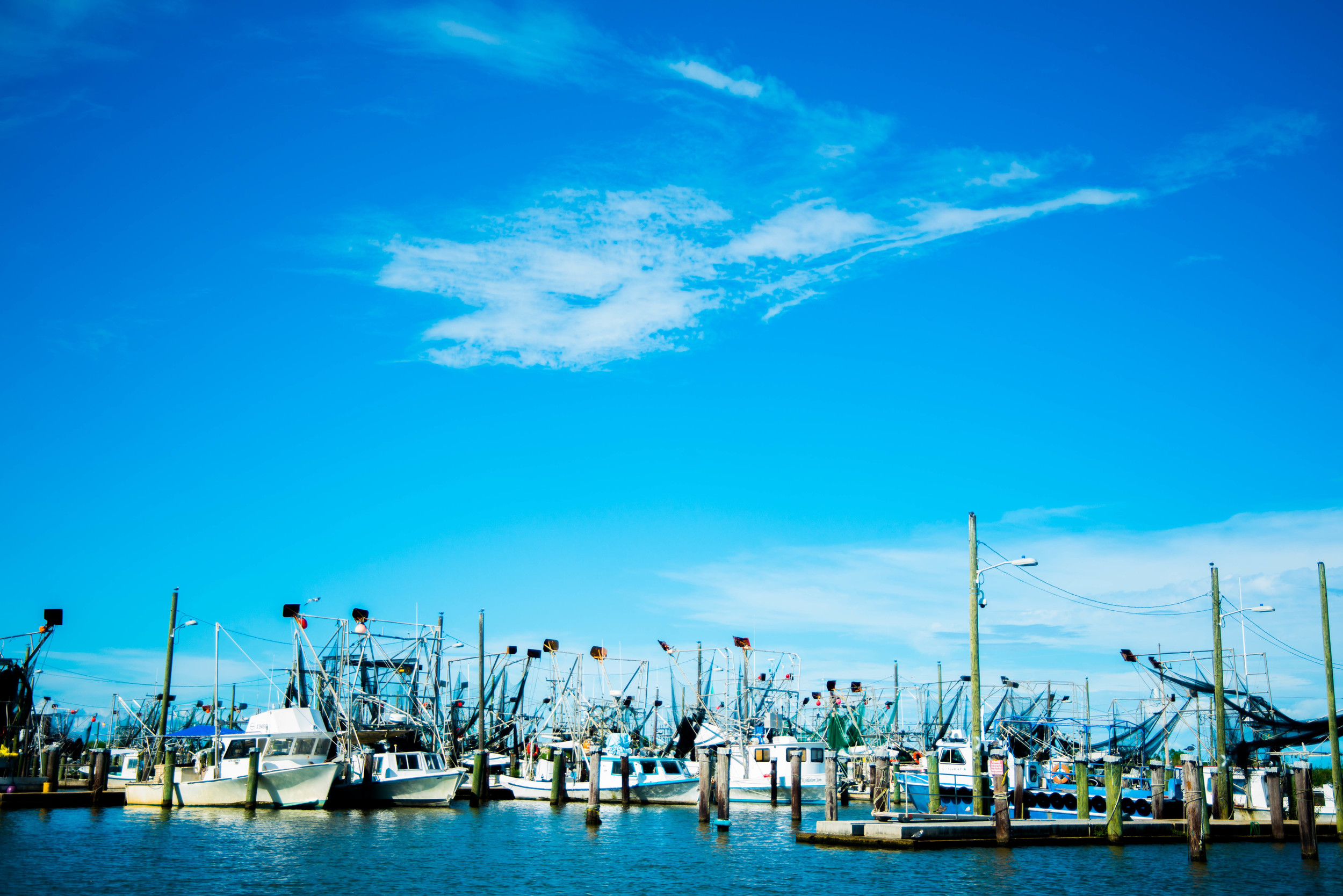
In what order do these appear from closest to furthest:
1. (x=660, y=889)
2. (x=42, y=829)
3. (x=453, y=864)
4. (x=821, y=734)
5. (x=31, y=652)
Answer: (x=660, y=889) < (x=453, y=864) < (x=42, y=829) < (x=31, y=652) < (x=821, y=734)

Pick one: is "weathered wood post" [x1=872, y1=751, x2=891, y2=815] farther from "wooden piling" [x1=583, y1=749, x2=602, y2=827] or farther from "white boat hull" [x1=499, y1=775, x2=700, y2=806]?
"white boat hull" [x1=499, y1=775, x2=700, y2=806]

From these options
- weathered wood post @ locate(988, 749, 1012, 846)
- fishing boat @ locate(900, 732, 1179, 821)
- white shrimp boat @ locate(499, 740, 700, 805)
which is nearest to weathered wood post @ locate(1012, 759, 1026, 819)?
fishing boat @ locate(900, 732, 1179, 821)

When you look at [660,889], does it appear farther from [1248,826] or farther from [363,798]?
[363,798]

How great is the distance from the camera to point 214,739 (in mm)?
50500

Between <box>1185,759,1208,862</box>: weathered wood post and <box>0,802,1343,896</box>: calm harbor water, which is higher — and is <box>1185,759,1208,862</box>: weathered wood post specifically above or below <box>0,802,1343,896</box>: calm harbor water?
above

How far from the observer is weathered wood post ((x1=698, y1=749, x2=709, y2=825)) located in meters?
44.2

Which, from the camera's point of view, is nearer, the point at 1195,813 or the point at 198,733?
the point at 1195,813

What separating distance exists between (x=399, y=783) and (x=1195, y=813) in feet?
110

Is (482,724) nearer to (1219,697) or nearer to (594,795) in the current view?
(594,795)

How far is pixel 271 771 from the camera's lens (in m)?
47.6

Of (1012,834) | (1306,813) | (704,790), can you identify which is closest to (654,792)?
(704,790)

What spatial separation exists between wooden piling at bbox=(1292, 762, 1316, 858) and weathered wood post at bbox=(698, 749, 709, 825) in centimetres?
2027

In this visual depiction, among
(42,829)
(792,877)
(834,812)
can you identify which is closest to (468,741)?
(42,829)

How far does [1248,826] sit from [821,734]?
116ft
